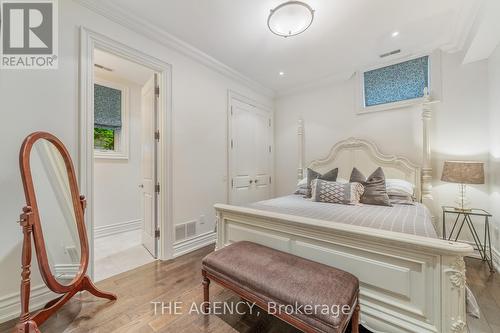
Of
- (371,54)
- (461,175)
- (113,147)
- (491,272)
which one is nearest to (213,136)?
(113,147)

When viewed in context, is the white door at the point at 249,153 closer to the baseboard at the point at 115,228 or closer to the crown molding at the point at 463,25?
the baseboard at the point at 115,228

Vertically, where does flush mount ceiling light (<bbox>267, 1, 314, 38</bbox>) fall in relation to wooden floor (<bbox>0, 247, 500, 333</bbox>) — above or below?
above

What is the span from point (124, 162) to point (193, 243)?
2063mm

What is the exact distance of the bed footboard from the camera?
110cm

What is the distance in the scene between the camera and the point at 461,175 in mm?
2293

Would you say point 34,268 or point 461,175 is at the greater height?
point 461,175

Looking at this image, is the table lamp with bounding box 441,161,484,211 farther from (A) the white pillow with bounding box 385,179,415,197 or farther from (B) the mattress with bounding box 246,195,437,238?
(B) the mattress with bounding box 246,195,437,238

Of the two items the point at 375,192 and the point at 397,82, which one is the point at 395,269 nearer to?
the point at 375,192

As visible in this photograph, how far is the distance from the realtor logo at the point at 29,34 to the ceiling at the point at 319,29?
0.61 m

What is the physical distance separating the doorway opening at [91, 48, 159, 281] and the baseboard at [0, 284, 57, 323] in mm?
690

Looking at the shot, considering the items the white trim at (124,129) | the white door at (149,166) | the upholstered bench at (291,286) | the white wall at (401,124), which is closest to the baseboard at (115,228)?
the white door at (149,166)

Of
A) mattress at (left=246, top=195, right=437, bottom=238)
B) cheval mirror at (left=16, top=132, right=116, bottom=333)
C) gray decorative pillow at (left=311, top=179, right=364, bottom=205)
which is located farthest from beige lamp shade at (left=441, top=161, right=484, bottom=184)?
cheval mirror at (left=16, top=132, right=116, bottom=333)

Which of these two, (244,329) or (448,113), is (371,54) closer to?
(448,113)

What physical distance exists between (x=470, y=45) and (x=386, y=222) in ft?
7.63
